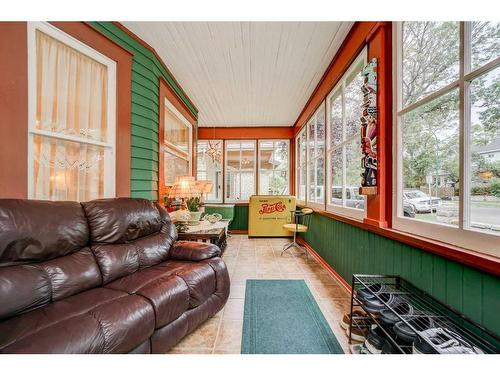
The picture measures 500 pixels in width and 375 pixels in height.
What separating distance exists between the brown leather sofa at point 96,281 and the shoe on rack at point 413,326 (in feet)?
4.26

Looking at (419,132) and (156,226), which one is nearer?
(419,132)

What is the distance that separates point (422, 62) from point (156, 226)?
2.65 metres

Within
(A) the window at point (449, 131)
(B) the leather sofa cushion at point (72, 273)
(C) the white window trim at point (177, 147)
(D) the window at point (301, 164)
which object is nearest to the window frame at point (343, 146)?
(A) the window at point (449, 131)

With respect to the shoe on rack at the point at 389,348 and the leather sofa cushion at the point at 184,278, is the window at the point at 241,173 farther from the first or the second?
the shoe on rack at the point at 389,348

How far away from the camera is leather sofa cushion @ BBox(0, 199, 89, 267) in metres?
1.19

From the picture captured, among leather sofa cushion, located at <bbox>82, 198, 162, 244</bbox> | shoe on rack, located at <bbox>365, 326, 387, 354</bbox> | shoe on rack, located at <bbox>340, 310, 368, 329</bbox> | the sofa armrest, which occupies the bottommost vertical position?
shoe on rack, located at <bbox>340, 310, 368, 329</bbox>

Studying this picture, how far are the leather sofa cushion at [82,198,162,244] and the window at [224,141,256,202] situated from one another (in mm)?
3877

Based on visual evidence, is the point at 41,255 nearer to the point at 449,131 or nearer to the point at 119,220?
the point at 119,220

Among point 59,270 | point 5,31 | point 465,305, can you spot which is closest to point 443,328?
point 465,305

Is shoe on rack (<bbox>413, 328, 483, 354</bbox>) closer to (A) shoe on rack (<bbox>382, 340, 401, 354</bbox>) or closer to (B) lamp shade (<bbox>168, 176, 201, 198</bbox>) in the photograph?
(A) shoe on rack (<bbox>382, 340, 401, 354</bbox>)

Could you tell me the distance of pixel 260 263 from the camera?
319 cm

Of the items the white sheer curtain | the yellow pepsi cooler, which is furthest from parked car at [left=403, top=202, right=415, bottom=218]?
the yellow pepsi cooler

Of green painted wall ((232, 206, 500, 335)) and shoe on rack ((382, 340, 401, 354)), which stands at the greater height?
green painted wall ((232, 206, 500, 335))

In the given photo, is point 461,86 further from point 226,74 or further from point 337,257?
point 226,74
